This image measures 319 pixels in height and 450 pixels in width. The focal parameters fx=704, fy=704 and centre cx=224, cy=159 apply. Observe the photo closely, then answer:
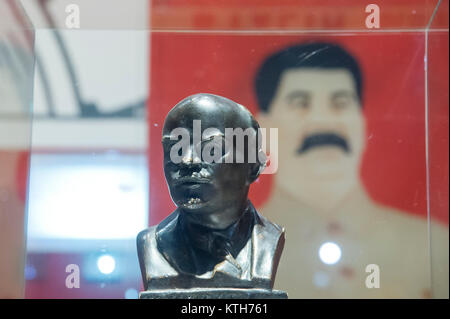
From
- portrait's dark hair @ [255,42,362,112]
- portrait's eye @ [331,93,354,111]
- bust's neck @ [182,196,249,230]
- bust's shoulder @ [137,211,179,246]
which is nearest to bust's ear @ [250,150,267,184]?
bust's neck @ [182,196,249,230]

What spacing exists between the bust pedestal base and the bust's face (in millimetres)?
377

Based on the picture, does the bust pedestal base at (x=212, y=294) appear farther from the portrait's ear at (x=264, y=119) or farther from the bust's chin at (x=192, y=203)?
the portrait's ear at (x=264, y=119)

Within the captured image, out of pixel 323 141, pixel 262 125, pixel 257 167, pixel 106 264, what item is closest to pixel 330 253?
pixel 323 141

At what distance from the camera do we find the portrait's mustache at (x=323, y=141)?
4.55 metres

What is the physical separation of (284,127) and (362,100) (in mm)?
541

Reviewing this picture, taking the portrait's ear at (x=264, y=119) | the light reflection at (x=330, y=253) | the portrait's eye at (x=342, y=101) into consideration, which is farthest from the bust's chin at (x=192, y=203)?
the portrait's eye at (x=342, y=101)

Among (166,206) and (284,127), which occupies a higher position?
(284,127)

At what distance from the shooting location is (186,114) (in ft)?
10.8

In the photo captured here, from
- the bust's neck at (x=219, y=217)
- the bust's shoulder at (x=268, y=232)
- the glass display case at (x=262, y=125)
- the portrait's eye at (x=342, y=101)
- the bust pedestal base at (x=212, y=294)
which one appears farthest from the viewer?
the portrait's eye at (x=342, y=101)

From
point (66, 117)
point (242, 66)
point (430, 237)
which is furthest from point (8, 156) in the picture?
point (430, 237)

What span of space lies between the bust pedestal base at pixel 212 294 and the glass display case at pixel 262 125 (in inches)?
47.0

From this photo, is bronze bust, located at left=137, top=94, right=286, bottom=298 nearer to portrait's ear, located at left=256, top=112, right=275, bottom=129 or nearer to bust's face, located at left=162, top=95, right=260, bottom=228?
bust's face, located at left=162, top=95, right=260, bottom=228

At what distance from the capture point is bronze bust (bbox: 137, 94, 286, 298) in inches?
130
